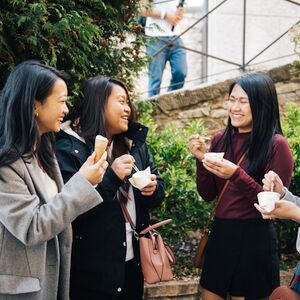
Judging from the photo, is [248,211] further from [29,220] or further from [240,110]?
[29,220]

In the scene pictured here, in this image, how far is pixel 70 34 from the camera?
3.56 m

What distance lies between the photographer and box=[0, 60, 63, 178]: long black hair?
2562mm

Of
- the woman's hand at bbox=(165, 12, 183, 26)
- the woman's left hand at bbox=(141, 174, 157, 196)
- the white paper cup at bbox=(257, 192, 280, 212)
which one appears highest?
the woman's hand at bbox=(165, 12, 183, 26)

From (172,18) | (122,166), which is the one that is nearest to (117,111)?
(122,166)

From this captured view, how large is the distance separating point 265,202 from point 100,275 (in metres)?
1.00

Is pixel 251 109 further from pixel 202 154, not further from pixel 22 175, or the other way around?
pixel 22 175

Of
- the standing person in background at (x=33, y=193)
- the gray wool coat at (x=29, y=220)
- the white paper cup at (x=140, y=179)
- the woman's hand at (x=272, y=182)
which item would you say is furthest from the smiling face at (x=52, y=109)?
the woman's hand at (x=272, y=182)

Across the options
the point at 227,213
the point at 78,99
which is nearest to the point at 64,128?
the point at 78,99

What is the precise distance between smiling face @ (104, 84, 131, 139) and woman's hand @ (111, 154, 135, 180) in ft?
0.99

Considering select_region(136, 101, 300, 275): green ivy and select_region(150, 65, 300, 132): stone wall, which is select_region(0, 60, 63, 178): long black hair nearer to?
select_region(136, 101, 300, 275): green ivy

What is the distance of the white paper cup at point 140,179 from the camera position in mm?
3037

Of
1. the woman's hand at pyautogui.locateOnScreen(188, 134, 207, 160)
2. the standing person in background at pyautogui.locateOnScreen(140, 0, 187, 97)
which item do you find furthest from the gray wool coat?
the standing person in background at pyautogui.locateOnScreen(140, 0, 187, 97)

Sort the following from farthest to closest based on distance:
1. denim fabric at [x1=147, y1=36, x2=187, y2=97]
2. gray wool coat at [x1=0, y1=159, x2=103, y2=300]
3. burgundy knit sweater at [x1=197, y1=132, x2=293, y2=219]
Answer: denim fabric at [x1=147, y1=36, x2=187, y2=97] < burgundy knit sweater at [x1=197, y1=132, x2=293, y2=219] < gray wool coat at [x1=0, y1=159, x2=103, y2=300]

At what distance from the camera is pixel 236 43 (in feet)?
27.4
